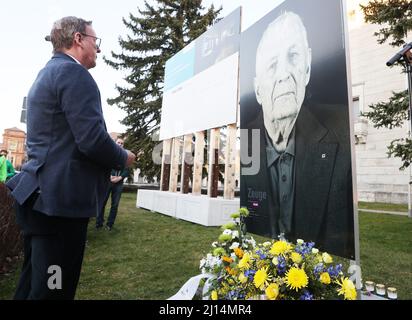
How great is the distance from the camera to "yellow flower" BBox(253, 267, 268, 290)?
1.86m

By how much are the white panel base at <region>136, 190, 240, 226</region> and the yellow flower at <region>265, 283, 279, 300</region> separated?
262 inches

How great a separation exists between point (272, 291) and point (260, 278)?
102 mm

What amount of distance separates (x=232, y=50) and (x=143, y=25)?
1542 centimetres

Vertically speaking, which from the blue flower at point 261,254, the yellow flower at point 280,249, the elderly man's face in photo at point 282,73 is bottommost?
the blue flower at point 261,254

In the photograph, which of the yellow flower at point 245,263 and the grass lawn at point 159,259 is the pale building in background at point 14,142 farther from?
the yellow flower at point 245,263

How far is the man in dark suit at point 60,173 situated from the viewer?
1602 millimetres

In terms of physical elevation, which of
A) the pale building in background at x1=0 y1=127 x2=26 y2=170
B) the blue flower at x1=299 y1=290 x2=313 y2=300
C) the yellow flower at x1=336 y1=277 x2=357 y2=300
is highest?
the pale building in background at x1=0 y1=127 x2=26 y2=170

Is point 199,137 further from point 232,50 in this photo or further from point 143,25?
point 143,25

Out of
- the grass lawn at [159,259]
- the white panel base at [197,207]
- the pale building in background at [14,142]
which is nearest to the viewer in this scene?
the grass lawn at [159,259]

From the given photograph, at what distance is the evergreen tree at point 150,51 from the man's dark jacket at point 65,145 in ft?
60.0

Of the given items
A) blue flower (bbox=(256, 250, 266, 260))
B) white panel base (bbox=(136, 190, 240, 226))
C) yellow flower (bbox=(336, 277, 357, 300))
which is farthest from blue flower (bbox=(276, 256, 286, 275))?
white panel base (bbox=(136, 190, 240, 226))

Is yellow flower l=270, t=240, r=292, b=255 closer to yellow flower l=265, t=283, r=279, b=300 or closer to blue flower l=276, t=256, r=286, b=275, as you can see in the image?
blue flower l=276, t=256, r=286, b=275

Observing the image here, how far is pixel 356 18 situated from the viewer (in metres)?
21.4

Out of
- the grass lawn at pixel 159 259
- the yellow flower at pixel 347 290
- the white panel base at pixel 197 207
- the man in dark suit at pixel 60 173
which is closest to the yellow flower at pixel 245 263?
the yellow flower at pixel 347 290
